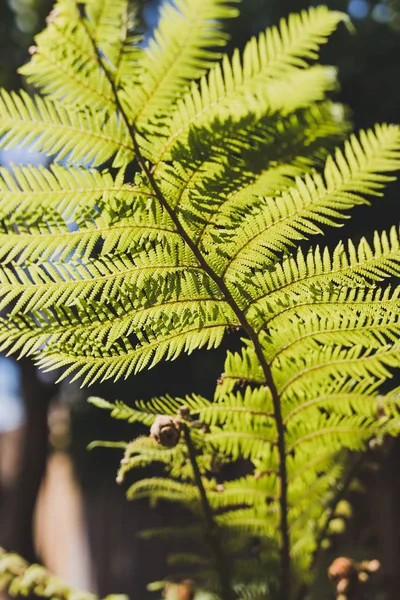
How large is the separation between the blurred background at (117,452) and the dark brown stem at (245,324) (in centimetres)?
14

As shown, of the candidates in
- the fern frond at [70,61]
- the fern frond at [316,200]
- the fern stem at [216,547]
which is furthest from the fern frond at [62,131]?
the fern stem at [216,547]

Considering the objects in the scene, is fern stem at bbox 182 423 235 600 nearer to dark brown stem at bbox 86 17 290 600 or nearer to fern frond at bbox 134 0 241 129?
dark brown stem at bbox 86 17 290 600

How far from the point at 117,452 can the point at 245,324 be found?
3.31 meters

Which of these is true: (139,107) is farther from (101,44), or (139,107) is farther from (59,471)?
(59,471)

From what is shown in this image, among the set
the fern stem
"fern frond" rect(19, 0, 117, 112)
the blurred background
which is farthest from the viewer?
the blurred background

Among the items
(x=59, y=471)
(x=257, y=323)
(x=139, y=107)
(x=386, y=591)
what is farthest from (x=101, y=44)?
(x=59, y=471)

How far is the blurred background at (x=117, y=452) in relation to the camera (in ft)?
6.59

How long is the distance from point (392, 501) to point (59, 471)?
3.42m

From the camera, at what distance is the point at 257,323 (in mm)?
548

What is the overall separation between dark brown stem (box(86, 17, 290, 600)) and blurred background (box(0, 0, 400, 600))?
138mm

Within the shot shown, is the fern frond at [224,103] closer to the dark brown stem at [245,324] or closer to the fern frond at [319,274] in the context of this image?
the dark brown stem at [245,324]

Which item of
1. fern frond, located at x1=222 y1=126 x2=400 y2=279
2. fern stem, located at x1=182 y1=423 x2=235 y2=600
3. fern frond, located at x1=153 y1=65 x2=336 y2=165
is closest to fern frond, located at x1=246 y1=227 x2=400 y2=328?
fern frond, located at x1=222 y1=126 x2=400 y2=279

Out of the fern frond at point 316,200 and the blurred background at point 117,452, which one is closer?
the fern frond at point 316,200

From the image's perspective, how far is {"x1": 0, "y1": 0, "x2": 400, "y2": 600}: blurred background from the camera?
6.59 feet
